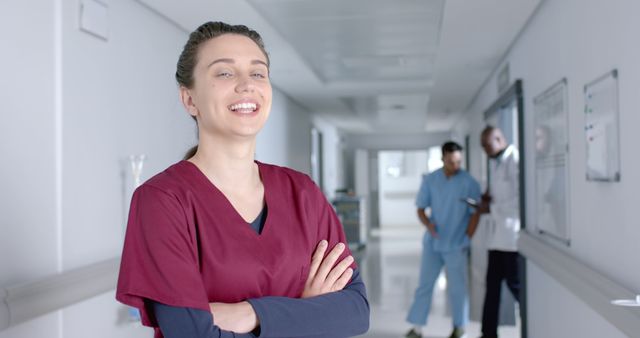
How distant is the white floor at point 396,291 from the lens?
526 centimetres

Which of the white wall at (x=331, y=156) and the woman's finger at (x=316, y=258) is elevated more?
the white wall at (x=331, y=156)

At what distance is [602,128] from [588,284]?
69 centimetres

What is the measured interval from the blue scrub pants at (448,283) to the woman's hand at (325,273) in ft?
11.7

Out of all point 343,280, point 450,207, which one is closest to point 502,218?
point 450,207

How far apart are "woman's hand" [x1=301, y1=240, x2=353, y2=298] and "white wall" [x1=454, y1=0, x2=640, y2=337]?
1.31 metres

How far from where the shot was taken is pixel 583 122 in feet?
9.73

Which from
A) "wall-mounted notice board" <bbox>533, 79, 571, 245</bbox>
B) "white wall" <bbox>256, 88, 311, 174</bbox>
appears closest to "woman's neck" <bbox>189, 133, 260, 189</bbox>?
"wall-mounted notice board" <bbox>533, 79, 571, 245</bbox>

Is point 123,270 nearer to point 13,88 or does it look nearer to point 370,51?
point 13,88

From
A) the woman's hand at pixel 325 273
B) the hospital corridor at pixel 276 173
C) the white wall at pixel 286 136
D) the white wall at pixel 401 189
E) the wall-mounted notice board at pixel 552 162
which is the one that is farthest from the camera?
the white wall at pixel 401 189

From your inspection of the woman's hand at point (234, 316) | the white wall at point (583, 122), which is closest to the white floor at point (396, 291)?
the white wall at point (583, 122)

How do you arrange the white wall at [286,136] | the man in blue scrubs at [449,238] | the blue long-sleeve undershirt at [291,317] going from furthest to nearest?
1. the white wall at [286,136]
2. the man in blue scrubs at [449,238]
3. the blue long-sleeve undershirt at [291,317]

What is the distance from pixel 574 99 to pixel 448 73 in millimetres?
3585

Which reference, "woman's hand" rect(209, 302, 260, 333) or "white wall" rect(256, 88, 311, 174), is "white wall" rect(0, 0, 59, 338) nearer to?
"woman's hand" rect(209, 302, 260, 333)

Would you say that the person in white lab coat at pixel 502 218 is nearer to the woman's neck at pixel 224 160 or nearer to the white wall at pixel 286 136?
the white wall at pixel 286 136
